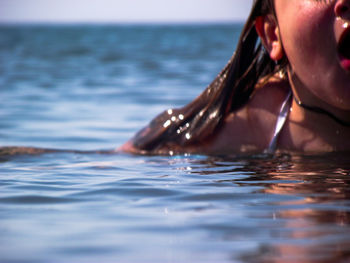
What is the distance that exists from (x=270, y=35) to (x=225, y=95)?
36 cm

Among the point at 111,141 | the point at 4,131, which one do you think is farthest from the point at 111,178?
the point at 4,131

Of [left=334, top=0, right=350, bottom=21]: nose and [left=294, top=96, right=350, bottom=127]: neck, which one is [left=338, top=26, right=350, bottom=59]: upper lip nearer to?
[left=334, top=0, right=350, bottom=21]: nose

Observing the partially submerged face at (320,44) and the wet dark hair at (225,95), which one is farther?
the wet dark hair at (225,95)

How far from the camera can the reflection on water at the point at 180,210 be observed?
5.58 feet

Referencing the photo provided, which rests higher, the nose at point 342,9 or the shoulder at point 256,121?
the nose at point 342,9

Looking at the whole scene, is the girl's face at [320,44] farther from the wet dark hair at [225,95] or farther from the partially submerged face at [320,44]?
the wet dark hair at [225,95]

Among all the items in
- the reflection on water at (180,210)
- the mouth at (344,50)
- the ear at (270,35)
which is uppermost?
the ear at (270,35)

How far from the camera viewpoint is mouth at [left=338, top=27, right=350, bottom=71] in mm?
2754

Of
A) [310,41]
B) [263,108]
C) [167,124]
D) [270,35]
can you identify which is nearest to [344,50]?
[310,41]

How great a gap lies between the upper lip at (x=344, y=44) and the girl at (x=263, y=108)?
0.20 m

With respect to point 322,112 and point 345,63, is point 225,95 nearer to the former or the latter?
Result: point 322,112

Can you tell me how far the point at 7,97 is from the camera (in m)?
8.72

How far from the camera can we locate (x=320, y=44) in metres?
2.81

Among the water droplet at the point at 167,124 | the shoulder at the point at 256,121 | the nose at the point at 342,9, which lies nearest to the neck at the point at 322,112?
the shoulder at the point at 256,121
